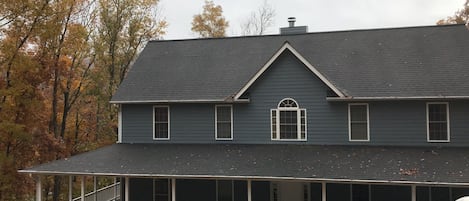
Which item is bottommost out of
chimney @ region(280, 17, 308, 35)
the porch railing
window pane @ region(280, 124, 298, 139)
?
the porch railing

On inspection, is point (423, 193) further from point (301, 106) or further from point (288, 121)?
point (288, 121)

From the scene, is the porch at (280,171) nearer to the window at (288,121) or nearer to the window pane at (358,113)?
the window at (288,121)

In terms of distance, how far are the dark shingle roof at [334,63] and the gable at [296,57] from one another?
25.8 inches

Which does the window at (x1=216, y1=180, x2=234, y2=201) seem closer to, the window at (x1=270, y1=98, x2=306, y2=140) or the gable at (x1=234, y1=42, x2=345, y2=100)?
the window at (x1=270, y1=98, x2=306, y2=140)

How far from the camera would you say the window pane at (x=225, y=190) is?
60.4 ft

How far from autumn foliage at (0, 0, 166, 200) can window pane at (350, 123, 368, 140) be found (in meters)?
14.8

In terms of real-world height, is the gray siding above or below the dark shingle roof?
below

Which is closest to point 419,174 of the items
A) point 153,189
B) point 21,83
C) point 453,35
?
point 453,35

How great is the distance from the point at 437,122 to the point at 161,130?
442 inches

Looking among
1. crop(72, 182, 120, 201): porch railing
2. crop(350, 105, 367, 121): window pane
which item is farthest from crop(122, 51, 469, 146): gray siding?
crop(72, 182, 120, 201): porch railing

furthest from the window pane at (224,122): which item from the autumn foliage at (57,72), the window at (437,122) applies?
the autumn foliage at (57,72)

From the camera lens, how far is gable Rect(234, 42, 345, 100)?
56.7 ft

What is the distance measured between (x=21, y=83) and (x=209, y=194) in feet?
34.0

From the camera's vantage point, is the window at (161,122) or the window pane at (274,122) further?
the window at (161,122)
